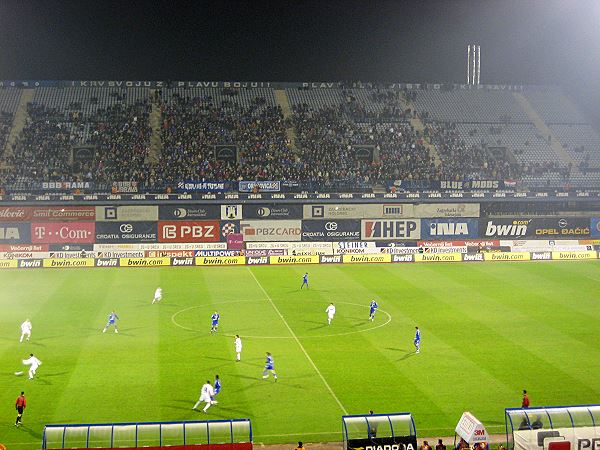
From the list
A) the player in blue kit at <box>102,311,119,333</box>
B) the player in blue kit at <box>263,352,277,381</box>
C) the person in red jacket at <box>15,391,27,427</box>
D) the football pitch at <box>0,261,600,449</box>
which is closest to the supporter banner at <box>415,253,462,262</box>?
the football pitch at <box>0,261,600,449</box>

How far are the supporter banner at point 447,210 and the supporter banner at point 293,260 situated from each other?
929 centimetres

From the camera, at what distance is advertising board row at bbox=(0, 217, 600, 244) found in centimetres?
5769

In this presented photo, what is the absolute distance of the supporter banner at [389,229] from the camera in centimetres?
6134

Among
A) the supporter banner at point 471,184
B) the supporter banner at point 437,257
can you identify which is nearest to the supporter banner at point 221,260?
the supporter banner at point 437,257

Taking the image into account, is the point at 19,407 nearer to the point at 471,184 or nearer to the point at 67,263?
the point at 67,263

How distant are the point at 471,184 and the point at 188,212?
22180mm

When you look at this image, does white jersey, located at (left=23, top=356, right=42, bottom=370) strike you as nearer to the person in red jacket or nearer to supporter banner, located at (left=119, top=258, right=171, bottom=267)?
the person in red jacket

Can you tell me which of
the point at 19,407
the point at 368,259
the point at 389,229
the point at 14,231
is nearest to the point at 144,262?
the point at 14,231

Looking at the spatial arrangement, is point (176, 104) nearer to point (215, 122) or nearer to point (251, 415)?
point (215, 122)

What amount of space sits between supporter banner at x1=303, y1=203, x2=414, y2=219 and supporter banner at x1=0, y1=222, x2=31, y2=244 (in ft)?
66.1

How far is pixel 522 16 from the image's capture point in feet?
223

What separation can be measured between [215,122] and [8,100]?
62.5 feet

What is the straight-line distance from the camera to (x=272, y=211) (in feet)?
198

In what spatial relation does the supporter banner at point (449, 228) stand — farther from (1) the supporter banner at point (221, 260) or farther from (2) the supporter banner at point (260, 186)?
(1) the supporter banner at point (221, 260)
